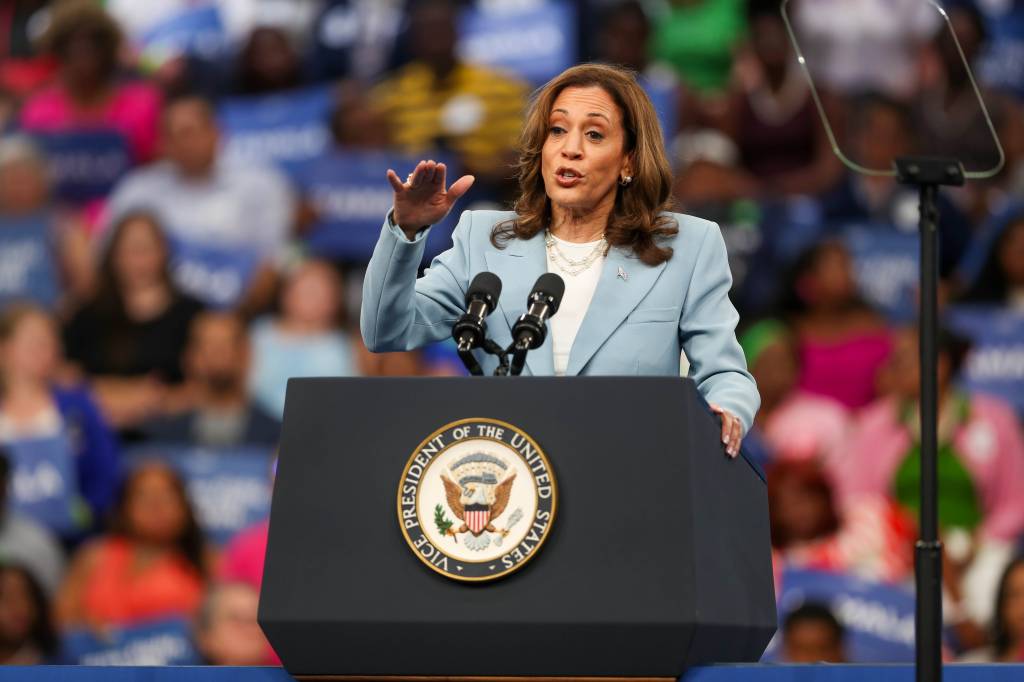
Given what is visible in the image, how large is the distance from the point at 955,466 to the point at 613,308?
3071 millimetres

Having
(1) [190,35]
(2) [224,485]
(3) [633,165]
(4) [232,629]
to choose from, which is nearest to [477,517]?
(3) [633,165]

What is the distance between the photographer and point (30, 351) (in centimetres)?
593

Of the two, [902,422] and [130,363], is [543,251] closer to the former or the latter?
[902,422]

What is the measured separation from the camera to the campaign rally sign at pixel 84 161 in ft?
21.9

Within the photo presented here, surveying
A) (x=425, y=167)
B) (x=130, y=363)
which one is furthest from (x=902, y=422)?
(x=425, y=167)

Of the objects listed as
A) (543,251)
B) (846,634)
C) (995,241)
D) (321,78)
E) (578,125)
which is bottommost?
(846,634)

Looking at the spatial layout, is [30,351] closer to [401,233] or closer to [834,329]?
[834,329]

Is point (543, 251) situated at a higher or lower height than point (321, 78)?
lower

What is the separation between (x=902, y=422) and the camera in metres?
5.47

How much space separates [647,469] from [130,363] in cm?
431

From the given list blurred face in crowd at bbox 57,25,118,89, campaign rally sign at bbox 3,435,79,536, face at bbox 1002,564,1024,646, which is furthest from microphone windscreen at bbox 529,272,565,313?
blurred face in crowd at bbox 57,25,118,89

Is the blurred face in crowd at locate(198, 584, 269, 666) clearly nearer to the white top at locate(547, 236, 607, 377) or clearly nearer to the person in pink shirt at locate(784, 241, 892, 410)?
the person in pink shirt at locate(784, 241, 892, 410)

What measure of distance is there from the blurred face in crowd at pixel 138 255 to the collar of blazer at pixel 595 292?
3789 millimetres

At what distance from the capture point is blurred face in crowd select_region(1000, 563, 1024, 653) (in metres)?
4.78
